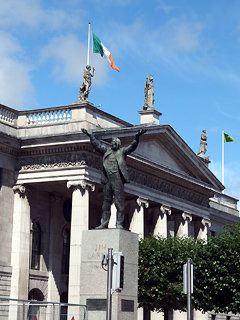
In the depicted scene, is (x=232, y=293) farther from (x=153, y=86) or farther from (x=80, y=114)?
(x=153, y=86)

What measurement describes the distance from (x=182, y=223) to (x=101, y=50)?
1534 cm

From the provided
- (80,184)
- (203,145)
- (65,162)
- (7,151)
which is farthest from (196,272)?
(203,145)

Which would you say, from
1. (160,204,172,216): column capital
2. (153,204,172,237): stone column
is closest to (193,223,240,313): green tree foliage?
(153,204,172,237): stone column

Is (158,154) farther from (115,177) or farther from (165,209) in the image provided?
(115,177)

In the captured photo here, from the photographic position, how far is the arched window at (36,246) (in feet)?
167

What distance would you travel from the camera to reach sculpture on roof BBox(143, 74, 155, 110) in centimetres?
5709

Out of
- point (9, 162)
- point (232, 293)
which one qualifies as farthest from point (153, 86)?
point (232, 293)

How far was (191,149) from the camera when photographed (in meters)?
58.9

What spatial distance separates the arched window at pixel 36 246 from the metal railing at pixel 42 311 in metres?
25.6

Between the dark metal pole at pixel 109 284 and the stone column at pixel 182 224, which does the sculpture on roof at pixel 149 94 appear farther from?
the dark metal pole at pixel 109 284

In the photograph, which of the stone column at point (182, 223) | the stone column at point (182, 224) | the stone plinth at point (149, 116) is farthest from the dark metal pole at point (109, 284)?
the stone column at point (182, 223)

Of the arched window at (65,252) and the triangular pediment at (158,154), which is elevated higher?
the triangular pediment at (158,154)

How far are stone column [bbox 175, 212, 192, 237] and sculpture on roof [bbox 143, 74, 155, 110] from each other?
8.79 meters

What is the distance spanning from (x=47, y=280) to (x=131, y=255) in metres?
27.7
